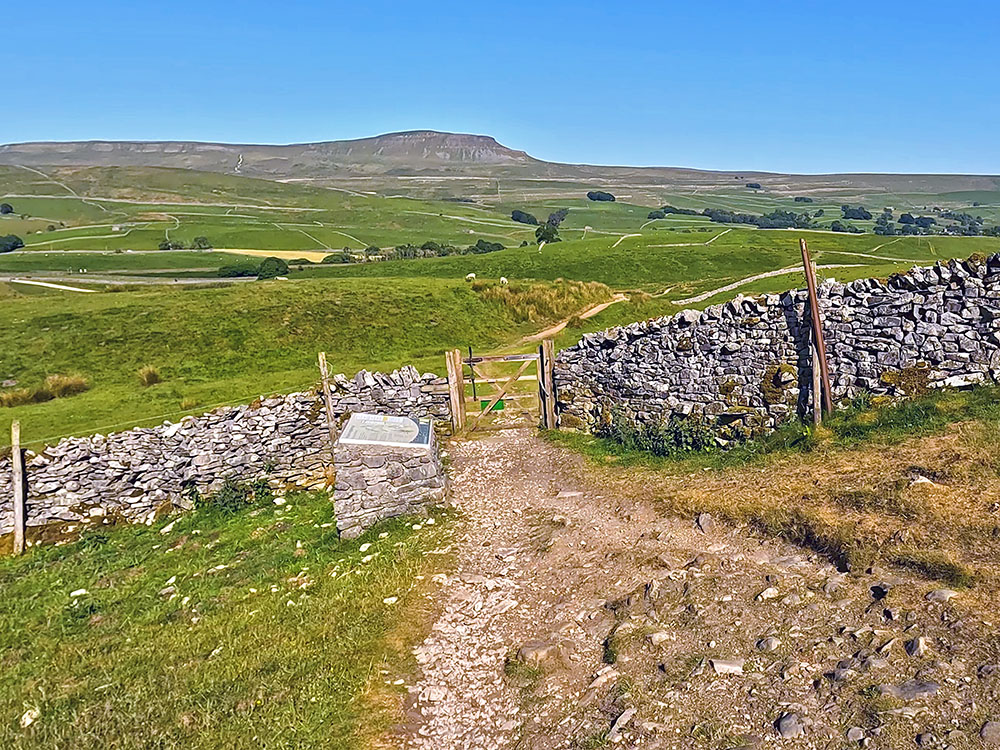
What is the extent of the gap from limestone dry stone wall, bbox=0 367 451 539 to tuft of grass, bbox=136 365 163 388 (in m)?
11.9

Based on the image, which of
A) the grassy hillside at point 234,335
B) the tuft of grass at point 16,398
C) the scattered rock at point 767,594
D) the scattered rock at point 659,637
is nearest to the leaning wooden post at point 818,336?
the scattered rock at point 767,594

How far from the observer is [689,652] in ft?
27.8

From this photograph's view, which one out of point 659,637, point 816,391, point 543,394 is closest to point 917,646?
point 659,637

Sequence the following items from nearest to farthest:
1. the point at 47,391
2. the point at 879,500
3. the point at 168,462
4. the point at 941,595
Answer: the point at 941,595, the point at 879,500, the point at 168,462, the point at 47,391

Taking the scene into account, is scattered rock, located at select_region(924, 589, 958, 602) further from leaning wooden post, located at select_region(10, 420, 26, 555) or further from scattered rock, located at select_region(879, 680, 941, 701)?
leaning wooden post, located at select_region(10, 420, 26, 555)

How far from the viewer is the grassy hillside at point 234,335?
25000 mm

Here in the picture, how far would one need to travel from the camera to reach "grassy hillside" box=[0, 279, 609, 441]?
2500 centimetres

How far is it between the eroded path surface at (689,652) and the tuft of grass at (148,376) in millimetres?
20943

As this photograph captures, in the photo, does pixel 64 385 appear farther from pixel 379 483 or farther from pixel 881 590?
pixel 881 590

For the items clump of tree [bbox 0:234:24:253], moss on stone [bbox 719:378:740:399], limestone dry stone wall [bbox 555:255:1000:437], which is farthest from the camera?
clump of tree [bbox 0:234:24:253]

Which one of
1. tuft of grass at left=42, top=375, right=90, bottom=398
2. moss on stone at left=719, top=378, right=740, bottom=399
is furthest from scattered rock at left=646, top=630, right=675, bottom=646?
tuft of grass at left=42, top=375, right=90, bottom=398

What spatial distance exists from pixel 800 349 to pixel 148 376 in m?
24.6

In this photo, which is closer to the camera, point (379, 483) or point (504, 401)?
point (379, 483)

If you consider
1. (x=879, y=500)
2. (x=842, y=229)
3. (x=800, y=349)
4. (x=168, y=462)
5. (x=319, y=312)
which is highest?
(x=842, y=229)
